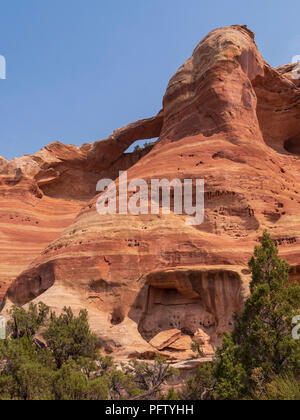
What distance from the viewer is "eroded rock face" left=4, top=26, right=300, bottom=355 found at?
1861 centimetres

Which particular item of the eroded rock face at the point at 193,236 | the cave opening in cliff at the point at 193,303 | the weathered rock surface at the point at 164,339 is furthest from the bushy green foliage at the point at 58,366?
the cave opening in cliff at the point at 193,303

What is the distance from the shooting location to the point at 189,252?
19641mm

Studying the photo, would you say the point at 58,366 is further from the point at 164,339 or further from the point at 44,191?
the point at 44,191

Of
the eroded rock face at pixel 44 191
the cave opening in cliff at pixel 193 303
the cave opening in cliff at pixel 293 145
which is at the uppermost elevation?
the cave opening in cliff at pixel 293 145

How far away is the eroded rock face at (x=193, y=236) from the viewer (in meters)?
18.6

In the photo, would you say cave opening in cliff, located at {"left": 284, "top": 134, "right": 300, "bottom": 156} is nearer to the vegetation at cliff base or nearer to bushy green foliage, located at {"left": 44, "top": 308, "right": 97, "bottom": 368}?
the vegetation at cliff base

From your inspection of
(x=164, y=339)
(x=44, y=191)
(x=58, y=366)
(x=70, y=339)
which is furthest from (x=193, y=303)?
(x=44, y=191)

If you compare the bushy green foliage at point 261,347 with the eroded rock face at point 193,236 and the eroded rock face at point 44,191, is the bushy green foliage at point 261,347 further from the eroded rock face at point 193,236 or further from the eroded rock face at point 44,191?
the eroded rock face at point 44,191

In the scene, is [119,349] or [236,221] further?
[236,221]

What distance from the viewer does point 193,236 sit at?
20.0 m

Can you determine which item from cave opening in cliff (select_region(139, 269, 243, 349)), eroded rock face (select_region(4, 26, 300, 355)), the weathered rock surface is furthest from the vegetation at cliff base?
cave opening in cliff (select_region(139, 269, 243, 349))

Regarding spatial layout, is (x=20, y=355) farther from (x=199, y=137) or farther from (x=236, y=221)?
(x=199, y=137)

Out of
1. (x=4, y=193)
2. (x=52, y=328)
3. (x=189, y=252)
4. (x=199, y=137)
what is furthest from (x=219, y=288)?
(x=4, y=193)

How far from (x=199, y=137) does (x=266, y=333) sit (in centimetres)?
1460
